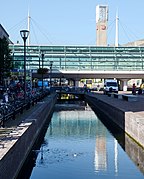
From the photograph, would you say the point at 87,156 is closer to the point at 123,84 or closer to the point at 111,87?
the point at 111,87

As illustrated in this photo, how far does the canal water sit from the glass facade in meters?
96.0

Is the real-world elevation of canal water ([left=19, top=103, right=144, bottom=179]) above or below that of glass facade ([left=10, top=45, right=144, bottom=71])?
below

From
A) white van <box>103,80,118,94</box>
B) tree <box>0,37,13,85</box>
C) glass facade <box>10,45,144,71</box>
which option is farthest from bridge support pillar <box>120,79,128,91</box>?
tree <box>0,37,13,85</box>

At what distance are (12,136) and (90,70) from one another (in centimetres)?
10758

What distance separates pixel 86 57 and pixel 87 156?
113305mm

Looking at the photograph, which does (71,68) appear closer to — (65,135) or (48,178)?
(65,135)

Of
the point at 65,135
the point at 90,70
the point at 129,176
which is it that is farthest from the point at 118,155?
the point at 90,70

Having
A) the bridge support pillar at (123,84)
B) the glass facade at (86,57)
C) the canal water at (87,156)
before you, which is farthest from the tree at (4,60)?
the glass facade at (86,57)

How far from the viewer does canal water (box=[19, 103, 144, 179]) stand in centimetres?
1900

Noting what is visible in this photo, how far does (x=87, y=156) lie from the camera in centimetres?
2316

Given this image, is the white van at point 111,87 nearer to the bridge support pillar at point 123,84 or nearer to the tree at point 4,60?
the tree at point 4,60

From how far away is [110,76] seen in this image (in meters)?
125

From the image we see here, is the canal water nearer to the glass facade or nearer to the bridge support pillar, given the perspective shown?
the bridge support pillar

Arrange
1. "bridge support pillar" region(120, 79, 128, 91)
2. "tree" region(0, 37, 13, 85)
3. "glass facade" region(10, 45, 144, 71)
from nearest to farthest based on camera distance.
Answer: "tree" region(0, 37, 13, 85), "bridge support pillar" region(120, 79, 128, 91), "glass facade" region(10, 45, 144, 71)
